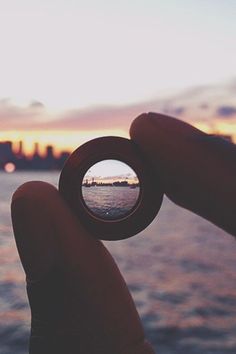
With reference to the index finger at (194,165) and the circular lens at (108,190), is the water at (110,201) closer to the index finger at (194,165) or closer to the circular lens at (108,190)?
the circular lens at (108,190)

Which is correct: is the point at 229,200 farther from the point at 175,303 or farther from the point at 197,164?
the point at 175,303

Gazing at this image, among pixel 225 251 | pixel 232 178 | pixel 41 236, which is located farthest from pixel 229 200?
pixel 225 251

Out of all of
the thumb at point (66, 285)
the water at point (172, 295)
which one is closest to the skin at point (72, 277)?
the thumb at point (66, 285)

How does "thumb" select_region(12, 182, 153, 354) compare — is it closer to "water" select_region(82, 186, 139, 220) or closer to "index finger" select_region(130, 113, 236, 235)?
"water" select_region(82, 186, 139, 220)

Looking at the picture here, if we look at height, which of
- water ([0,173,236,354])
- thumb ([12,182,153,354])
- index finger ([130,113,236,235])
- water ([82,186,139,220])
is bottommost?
water ([0,173,236,354])

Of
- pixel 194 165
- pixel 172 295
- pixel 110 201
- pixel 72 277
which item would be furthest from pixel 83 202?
pixel 172 295

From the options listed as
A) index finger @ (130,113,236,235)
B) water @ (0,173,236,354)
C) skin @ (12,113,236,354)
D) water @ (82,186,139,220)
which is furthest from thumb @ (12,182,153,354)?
water @ (0,173,236,354)

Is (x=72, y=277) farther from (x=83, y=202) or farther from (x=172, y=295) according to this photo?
(x=172, y=295)
